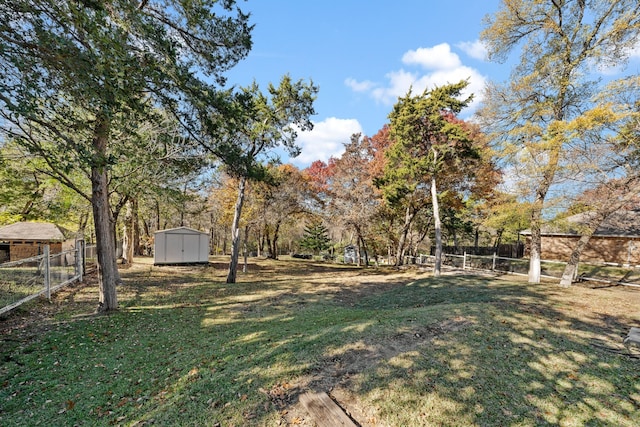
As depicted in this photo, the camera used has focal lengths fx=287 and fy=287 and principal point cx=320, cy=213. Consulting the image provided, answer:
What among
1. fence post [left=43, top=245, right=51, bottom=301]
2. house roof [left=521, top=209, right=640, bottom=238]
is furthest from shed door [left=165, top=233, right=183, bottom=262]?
house roof [left=521, top=209, right=640, bottom=238]

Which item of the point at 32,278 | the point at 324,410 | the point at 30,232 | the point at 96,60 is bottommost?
the point at 324,410

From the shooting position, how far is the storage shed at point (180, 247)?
1719cm

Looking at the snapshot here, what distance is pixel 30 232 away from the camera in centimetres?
1259

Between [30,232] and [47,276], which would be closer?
[47,276]

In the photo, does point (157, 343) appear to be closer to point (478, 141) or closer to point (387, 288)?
point (387, 288)

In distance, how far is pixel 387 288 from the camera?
11.4m

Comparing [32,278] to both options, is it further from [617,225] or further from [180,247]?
[617,225]

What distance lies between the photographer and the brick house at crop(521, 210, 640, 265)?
1473 centimetres

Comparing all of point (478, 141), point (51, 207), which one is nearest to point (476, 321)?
point (478, 141)

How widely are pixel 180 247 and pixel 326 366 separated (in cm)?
1665

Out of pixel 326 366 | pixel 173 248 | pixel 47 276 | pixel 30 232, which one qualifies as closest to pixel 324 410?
pixel 326 366

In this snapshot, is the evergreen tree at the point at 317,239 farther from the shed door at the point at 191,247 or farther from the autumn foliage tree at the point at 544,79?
the autumn foliage tree at the point at 544,79

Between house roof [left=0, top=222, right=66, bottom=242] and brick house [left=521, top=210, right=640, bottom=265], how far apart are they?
24854mm

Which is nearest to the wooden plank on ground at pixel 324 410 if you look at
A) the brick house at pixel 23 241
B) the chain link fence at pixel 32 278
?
the chain link fence at pixel 32 278
